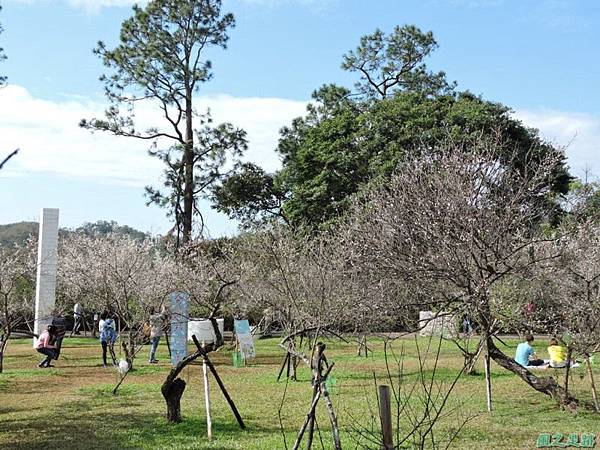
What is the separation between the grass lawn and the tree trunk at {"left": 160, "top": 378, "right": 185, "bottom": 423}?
15 cm

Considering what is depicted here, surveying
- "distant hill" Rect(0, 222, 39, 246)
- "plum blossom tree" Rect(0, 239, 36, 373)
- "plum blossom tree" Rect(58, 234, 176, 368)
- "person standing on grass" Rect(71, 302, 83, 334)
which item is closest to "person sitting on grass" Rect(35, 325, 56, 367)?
"plum blossom tree" Rect(58, 234, 176, 368)

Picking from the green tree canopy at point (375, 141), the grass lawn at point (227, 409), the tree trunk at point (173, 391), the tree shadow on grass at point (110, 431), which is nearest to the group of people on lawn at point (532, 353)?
the grass lawn at point (227, 409)

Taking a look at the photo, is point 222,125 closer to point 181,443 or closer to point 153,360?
point 153,360

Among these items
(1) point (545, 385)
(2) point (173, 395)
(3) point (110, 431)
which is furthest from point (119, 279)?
(1) point (545, 385)

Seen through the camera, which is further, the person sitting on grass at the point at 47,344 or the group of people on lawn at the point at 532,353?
the person sitting on grass at the point at 47,344

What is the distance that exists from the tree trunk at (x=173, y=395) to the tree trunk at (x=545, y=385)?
207 inches

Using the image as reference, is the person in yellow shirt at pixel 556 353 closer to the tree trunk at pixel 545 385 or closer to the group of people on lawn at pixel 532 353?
the group of people on lawn at pixel 532 353

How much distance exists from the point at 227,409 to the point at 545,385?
207 inches

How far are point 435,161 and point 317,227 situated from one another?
14.3m

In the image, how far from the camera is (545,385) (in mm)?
11664

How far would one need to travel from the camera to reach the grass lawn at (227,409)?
9.17 metres

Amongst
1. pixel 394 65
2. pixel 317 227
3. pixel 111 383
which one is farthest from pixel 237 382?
pixel 394 65

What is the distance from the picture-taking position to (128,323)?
624 inches

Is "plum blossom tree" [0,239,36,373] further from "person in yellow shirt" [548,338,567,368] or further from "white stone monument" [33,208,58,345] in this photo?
"person in yellow shirt" [548,338,567,368]
